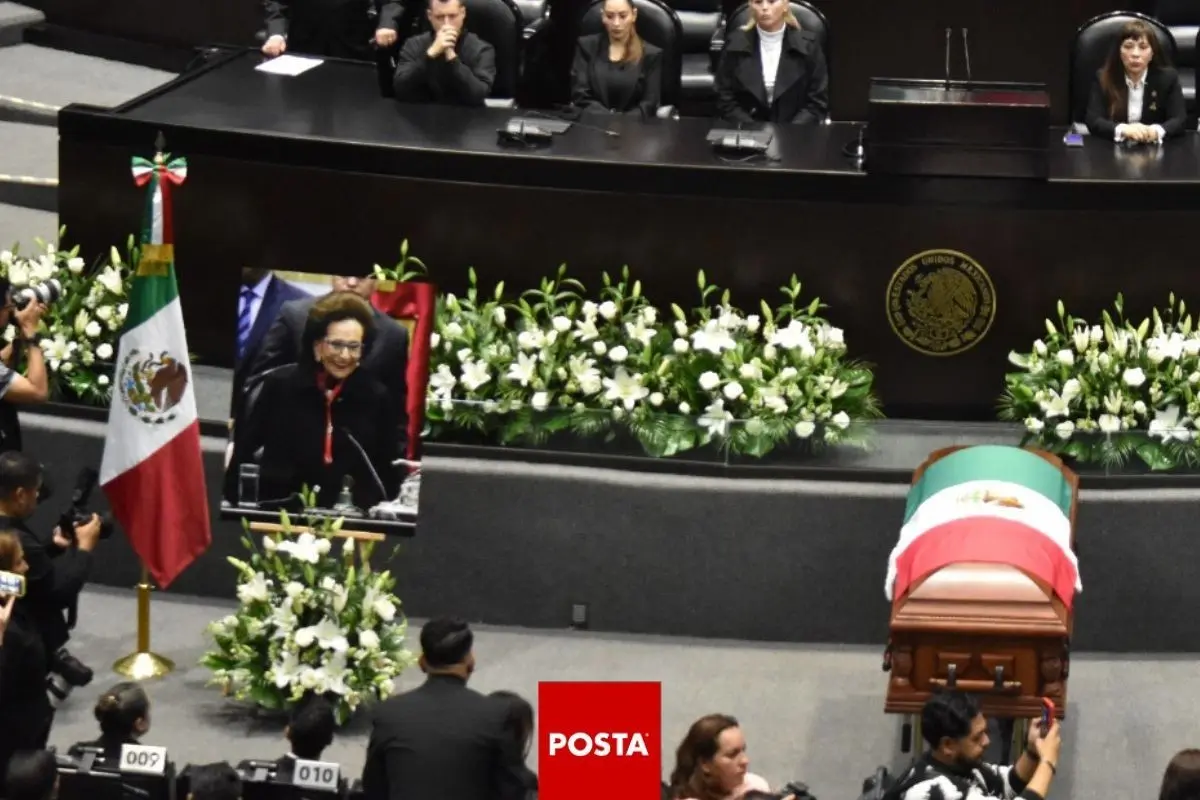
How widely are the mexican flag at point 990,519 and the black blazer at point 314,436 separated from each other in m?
1.82

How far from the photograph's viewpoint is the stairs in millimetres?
13258

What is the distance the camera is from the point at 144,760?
757 centimetres

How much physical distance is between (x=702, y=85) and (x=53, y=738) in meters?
4.83

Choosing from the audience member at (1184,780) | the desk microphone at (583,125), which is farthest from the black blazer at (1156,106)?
the audience member at (1184,780)

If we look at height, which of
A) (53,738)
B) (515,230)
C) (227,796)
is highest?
(515,230)

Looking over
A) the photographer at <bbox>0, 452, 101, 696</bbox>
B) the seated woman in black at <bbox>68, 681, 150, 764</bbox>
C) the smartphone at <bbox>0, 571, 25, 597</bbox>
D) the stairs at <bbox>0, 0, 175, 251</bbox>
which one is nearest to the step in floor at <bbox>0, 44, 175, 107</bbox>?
the stairs at <bbox>0, 0, 175, 251</bbox>

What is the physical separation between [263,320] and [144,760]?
91.2 inches

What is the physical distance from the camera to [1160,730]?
9.46 m

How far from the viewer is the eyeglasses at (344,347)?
9.38m

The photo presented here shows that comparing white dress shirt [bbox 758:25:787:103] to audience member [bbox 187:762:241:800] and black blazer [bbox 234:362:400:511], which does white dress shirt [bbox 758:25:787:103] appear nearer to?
black blazer [bbox 234:362:400:511]

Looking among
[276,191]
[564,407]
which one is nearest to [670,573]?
[564,407]

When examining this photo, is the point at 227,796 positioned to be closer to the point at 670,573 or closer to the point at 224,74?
the point at 670,573

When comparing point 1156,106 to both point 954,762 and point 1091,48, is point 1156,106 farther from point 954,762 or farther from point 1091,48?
point 954,762

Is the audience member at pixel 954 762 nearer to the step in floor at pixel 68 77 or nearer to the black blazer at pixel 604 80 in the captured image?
the black blazer at pixel 604 80
